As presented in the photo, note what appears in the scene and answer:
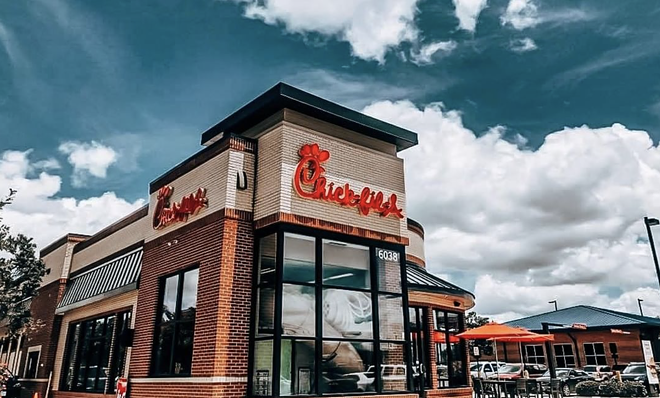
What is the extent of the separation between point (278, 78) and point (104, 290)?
8446 millimetres

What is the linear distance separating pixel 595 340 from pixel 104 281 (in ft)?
119

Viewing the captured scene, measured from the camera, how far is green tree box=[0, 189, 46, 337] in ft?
57.0

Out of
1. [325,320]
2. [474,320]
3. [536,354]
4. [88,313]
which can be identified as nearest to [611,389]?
[325,320]

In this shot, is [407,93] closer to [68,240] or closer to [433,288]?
[433,288]

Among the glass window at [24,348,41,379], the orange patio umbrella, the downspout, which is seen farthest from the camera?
the downspout

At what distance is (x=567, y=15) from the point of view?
15805mm

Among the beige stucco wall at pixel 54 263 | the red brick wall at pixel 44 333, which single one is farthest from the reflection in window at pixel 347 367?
the beige stucco wall at pixel 54 263

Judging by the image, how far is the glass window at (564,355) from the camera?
41.3 metres

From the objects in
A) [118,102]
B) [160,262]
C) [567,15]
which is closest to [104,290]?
[160,262]

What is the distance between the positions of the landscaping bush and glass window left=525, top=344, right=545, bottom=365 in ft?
55.7

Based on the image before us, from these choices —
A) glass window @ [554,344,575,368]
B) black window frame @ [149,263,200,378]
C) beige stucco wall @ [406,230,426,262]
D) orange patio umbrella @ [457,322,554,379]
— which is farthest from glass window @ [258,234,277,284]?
glass window @ [554,344,575,368]

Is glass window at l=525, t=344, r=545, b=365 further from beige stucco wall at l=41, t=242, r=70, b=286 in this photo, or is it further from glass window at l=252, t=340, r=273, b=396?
glass window at l=252, t=340, r=273, b=396

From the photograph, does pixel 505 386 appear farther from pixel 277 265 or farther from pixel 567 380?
pixel 567 380

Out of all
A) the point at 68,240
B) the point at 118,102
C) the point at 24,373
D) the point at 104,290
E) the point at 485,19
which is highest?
the point at 485,19
